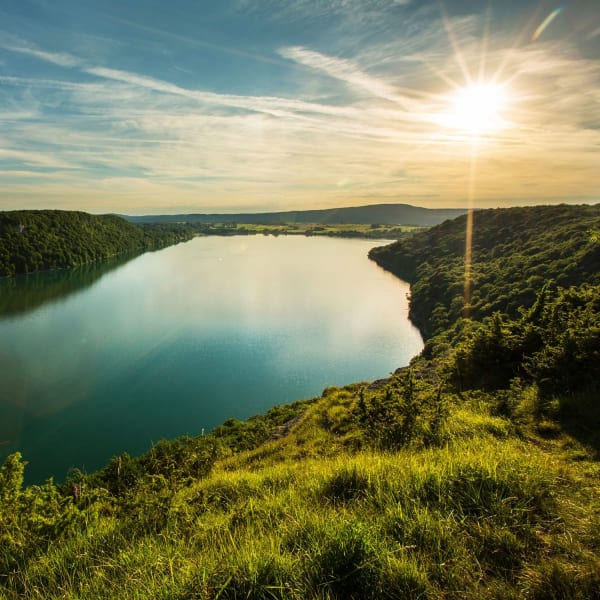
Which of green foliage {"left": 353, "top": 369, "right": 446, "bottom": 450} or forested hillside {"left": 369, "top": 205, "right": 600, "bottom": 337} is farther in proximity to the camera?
forested hillside {"left": 369, "top": 205, "right": 600, "bottom": 337}

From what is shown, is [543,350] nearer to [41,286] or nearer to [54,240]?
[41,286]

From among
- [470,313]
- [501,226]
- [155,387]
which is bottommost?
[155,387]

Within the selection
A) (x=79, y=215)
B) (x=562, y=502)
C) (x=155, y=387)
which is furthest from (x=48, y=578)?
(x=79, y=215)

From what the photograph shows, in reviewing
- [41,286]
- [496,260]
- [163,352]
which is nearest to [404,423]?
[163,352]

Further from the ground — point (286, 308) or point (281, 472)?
point (281, 472)

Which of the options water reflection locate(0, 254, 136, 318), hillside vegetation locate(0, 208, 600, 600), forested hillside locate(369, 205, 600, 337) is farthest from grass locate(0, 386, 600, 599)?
water reflection locate(0, 254, 136, 318)

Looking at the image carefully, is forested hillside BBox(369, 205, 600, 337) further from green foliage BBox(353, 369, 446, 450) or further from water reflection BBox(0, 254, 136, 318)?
water reflection BBox(0, 254, 136, 318)

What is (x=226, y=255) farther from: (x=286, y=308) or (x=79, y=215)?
(x=286, y=308)
